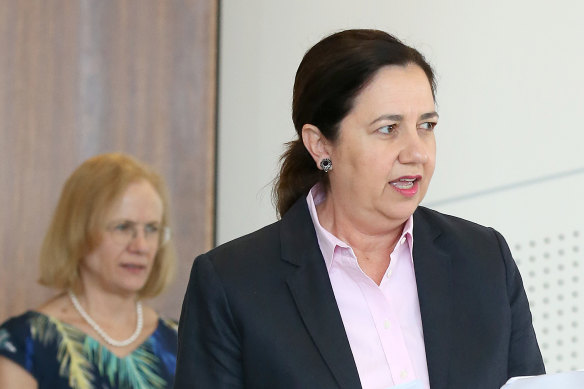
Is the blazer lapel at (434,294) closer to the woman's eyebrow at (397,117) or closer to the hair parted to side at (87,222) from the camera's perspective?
the woman's eyebrow at (397,117)

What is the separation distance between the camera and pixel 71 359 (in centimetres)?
315

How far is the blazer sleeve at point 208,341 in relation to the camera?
1992 mm

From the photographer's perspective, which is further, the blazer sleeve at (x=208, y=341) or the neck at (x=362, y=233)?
the neck at (x=362, y=233)

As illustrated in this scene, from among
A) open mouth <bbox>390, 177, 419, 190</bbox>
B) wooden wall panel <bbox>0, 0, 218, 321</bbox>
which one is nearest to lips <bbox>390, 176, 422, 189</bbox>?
open mouth <bbox>390, 177, 419, 190</bbox>

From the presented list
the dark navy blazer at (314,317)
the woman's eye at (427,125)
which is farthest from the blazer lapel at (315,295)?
the woman's eye at (427,125)

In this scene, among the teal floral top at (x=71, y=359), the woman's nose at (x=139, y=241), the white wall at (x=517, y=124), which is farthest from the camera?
the white wall at (x=517, y=124)

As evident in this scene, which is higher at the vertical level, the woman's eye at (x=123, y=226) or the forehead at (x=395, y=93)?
the forehead at (x=395, y=93)

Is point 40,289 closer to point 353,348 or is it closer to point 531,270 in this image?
point 531,270

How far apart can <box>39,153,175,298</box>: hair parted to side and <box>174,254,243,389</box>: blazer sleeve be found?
4.50ft

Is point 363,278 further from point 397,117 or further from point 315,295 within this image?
point 397,117

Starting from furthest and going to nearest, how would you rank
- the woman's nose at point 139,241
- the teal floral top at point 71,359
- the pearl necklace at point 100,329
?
the woman's nose at point 139,241 → the pearl necklace at point 100,329 → the teal floral top at point 71,359

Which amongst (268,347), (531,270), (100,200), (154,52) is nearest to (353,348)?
(268,347)

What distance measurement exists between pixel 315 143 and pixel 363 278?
0.32m

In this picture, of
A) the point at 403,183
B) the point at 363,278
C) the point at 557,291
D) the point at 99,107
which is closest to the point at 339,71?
the point at 403,183
